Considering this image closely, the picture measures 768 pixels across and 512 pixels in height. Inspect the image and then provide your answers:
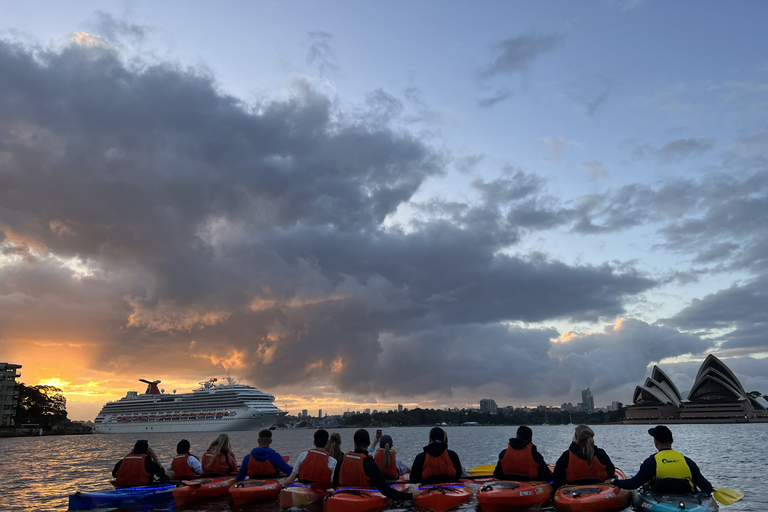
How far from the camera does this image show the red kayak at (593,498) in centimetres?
1529

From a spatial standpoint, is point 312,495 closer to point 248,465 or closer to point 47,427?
point 248,465

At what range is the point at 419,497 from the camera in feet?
52.9

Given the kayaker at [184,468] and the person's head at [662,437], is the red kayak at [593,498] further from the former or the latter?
the kayaker at [184,468]

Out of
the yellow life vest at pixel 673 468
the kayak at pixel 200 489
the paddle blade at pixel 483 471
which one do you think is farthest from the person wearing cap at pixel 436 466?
the kayak at pixel 200 489

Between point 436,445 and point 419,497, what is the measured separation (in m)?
1.67

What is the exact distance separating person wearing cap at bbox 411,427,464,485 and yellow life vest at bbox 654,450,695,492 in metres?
Answer: 5.92

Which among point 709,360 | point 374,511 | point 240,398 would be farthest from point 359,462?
point 709,360

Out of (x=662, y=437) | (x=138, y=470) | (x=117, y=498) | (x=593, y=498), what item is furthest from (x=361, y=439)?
(x=117, y=498)

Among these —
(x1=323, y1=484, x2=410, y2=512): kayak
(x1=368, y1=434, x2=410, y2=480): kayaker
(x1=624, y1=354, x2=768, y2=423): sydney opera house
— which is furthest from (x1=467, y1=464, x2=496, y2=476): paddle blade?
(x1=624, y1=354, x2=768, y2=423): sydney opera house

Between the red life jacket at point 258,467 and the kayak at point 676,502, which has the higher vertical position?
the red life jacket at point 258,467

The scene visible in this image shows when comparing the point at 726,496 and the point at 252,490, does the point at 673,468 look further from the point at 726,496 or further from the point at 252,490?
the point at 252,490

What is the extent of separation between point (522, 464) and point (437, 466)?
115 inches

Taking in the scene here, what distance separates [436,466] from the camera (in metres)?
16.9

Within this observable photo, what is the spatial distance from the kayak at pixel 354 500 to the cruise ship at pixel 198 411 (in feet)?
493
